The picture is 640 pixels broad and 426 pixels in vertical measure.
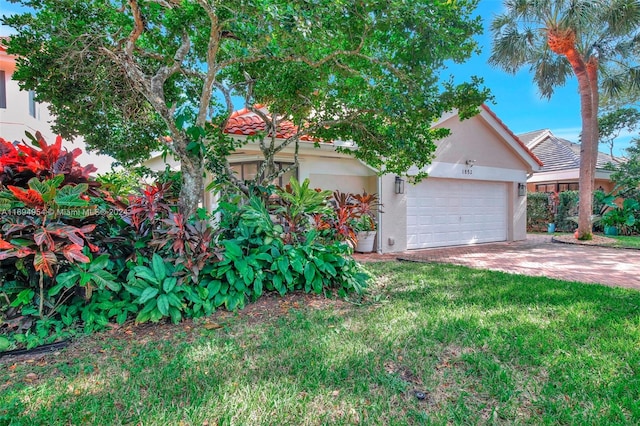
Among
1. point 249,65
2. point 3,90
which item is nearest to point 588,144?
point 249,65

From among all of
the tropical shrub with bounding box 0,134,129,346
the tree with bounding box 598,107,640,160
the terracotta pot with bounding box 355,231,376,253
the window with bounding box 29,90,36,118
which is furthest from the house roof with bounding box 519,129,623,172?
the window with bounding box 29,90,36,118

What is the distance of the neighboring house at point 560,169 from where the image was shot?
60.6 feet

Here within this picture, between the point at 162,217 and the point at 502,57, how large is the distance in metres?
13.2

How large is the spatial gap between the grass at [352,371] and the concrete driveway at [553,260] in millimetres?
2860

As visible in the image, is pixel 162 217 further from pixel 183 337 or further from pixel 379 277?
pixel 379 277

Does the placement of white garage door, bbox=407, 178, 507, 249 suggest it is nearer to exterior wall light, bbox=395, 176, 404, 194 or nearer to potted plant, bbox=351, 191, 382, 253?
exterior wall light, bbox=395, 176, 404, 194

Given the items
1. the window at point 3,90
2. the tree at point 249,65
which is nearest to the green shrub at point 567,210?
the tree at point 249,65

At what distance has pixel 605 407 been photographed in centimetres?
241

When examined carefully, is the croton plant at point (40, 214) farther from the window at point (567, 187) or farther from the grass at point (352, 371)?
Answer: the window at point (567, 187)

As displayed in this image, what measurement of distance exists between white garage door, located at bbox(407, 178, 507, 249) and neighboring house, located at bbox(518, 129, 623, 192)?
636 centimetres

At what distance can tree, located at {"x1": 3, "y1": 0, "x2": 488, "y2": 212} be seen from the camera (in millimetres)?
4383

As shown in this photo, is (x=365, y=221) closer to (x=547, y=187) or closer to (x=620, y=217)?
(x=620, y=217)

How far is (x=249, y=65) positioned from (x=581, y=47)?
1269cm

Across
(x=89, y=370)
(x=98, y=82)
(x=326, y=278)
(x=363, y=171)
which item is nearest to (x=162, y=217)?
(x=89, y=370)
